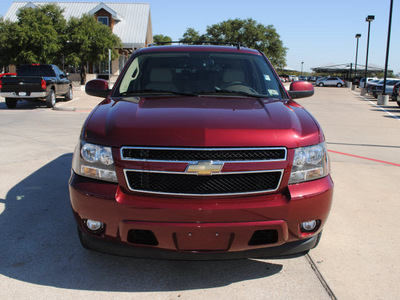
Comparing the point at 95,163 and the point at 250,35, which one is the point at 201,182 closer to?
the point at 95,163

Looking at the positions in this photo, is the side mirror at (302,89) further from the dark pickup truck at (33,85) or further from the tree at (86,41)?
the tree at (86,41)

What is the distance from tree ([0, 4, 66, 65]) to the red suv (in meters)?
27.7

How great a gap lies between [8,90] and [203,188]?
14559mm

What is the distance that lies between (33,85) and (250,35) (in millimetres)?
43142

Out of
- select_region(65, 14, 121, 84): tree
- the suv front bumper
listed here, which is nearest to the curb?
the suv front bumper

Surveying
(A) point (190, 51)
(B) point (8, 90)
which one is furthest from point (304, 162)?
(B) point (8, 90)

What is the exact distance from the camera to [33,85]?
15031mm

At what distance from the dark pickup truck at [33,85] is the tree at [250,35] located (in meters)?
39.9

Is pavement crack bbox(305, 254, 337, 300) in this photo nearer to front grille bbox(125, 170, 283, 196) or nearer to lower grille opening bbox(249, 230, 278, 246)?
lower grille opening bbox(249, 230, 278, 246)

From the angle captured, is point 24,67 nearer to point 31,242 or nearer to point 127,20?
point 31,242

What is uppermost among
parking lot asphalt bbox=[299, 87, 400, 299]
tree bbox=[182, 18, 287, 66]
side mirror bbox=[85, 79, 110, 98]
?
tree bbox=[182, 18, 287, 66]

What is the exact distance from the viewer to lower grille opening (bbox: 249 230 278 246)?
2.60 metres

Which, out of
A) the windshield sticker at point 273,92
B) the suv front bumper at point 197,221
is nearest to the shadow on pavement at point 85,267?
the suv front bumper at point 197,221

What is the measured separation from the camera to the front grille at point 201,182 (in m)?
2.57
